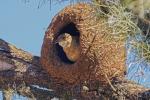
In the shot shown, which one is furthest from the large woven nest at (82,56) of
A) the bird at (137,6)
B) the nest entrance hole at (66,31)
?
the bird at (137,6)

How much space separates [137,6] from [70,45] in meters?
2.32

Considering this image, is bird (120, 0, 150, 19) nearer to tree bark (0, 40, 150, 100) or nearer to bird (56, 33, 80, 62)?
tree bark (0, 40, 150, 100)

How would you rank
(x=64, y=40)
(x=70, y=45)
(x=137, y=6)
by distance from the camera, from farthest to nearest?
(x=70, y=45) < (x=64, y=40) < (x=137, y=6)

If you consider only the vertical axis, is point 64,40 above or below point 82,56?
above

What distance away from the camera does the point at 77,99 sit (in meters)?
4.15

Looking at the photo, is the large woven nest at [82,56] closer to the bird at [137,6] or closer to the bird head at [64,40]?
the bird head at [64,40]

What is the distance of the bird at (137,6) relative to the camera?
234 cm

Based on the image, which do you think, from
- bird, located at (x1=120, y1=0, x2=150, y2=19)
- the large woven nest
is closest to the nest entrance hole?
the large woven nest

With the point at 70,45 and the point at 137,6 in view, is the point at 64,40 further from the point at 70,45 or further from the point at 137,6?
the point at 137,6

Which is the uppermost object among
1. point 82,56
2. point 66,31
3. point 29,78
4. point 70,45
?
point 66,31

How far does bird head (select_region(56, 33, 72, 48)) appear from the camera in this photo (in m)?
4.62

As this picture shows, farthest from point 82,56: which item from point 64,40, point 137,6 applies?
point 137,6

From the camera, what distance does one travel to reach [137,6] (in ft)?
7.90

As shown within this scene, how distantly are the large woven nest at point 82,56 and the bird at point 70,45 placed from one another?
5 centimetres
